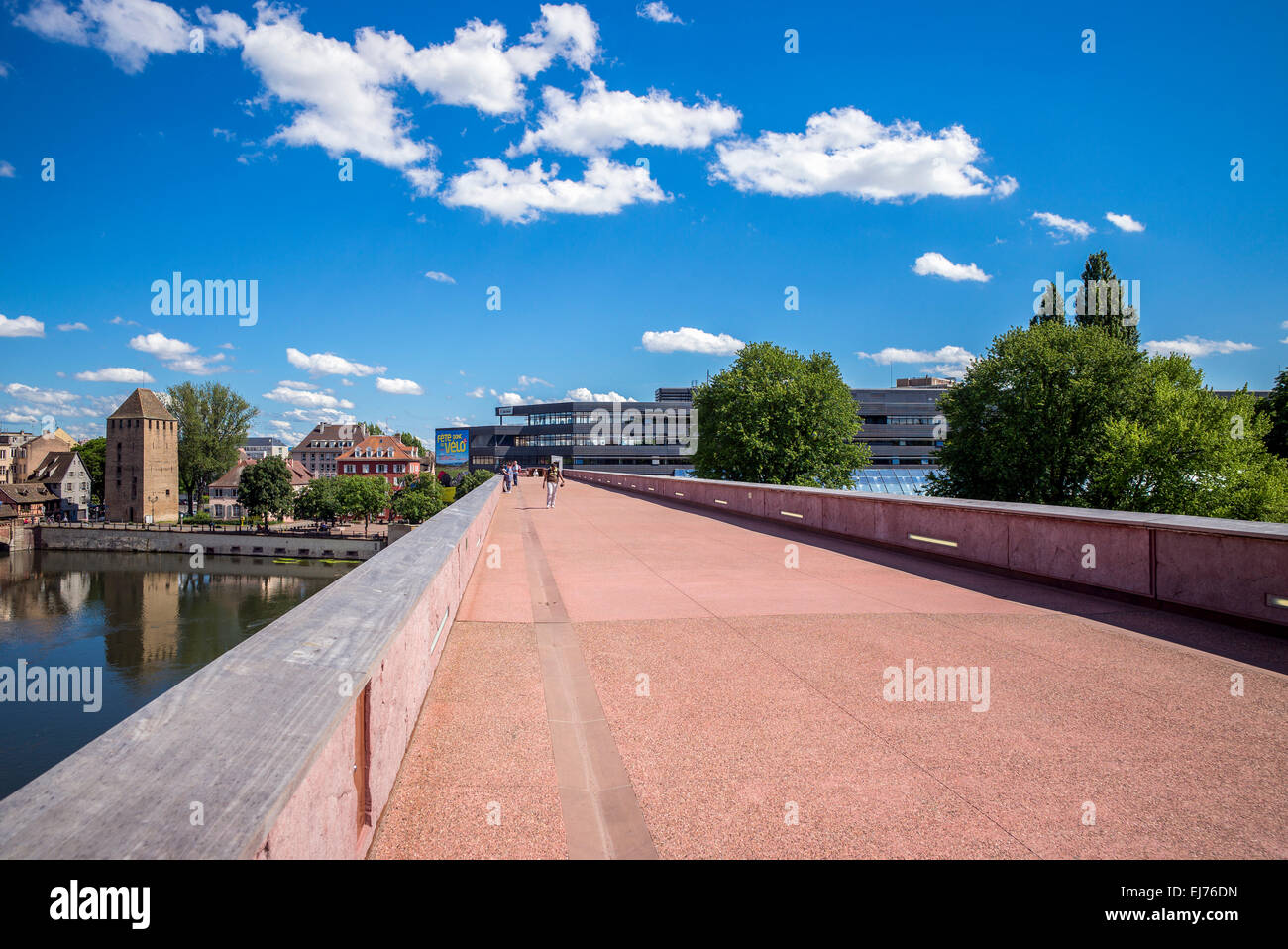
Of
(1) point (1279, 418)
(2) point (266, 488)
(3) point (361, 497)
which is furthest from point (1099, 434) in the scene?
(2) point (266, 488)

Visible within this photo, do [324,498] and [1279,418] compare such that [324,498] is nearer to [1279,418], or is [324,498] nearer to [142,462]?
[142,462]

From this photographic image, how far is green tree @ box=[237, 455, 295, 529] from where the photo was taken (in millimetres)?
94062

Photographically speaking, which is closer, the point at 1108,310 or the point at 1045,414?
the point at 1045,414

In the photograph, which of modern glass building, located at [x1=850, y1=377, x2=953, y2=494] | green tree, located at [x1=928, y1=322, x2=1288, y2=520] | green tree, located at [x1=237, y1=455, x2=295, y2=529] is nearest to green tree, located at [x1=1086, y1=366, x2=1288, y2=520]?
green tree, located at [x1=928, y1=322, x2=1288, y2=520]

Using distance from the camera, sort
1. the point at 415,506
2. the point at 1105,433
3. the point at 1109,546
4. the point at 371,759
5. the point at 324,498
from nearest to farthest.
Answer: the point at 371,759, the point at 1109,546, the point at 1105,433, the point at 415,506, the point at 324,498

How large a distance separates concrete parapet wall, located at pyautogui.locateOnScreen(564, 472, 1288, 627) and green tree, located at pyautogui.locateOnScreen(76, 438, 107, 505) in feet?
465

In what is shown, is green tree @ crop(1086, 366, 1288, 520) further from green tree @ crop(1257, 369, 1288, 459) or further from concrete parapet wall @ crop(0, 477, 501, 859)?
concrete parapet wall @ crop(0, 477, 501, 859)

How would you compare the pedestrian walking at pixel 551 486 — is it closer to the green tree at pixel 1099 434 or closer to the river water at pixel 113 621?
the green tree at pixel 1099 434

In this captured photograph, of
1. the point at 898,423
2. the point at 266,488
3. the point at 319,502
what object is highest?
the point at 898,423

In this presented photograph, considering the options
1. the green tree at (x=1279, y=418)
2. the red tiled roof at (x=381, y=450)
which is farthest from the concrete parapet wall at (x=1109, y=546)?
the red tiled roof at (x=381, y=450)

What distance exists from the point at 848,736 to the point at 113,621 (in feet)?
243

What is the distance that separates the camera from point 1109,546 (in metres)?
7.42

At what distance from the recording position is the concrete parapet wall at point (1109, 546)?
5934 millimetres

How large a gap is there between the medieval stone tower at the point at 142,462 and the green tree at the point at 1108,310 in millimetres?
111401
